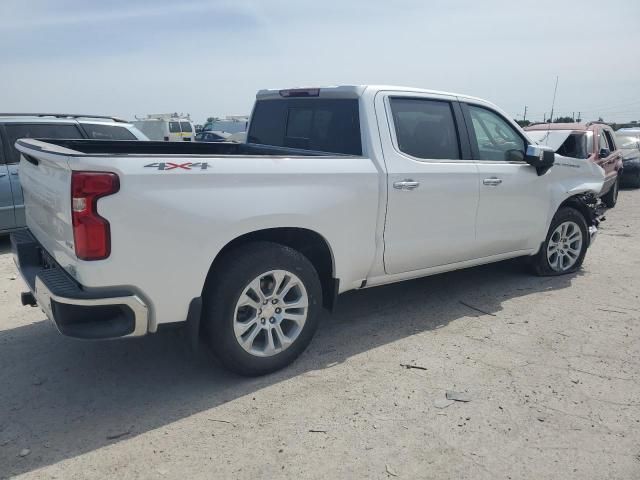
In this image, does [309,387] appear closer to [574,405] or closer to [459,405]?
[459,405]

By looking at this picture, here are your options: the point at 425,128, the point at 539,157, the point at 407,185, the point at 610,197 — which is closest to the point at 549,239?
the point at 539,157

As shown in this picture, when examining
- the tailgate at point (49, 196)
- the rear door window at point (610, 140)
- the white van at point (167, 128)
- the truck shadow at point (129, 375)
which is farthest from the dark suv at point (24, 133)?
the white van at point (167, 128)

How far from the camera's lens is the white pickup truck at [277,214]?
118 inches

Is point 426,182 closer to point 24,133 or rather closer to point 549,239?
point 549,239

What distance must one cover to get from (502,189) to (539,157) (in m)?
0.54

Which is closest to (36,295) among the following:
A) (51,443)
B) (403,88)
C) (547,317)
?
(51,443)

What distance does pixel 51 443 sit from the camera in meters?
3.00

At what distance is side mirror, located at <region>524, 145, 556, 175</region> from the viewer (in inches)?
203

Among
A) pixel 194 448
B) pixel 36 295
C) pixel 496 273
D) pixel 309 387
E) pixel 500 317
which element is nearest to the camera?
pixel 194 448

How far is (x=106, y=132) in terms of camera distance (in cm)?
Answer: 750

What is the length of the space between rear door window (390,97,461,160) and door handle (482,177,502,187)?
342 mm

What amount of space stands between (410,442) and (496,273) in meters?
3.57

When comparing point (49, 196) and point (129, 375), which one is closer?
point (49, 196)

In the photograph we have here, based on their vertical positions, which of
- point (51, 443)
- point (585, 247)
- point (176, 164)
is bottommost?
point (51, 443)
